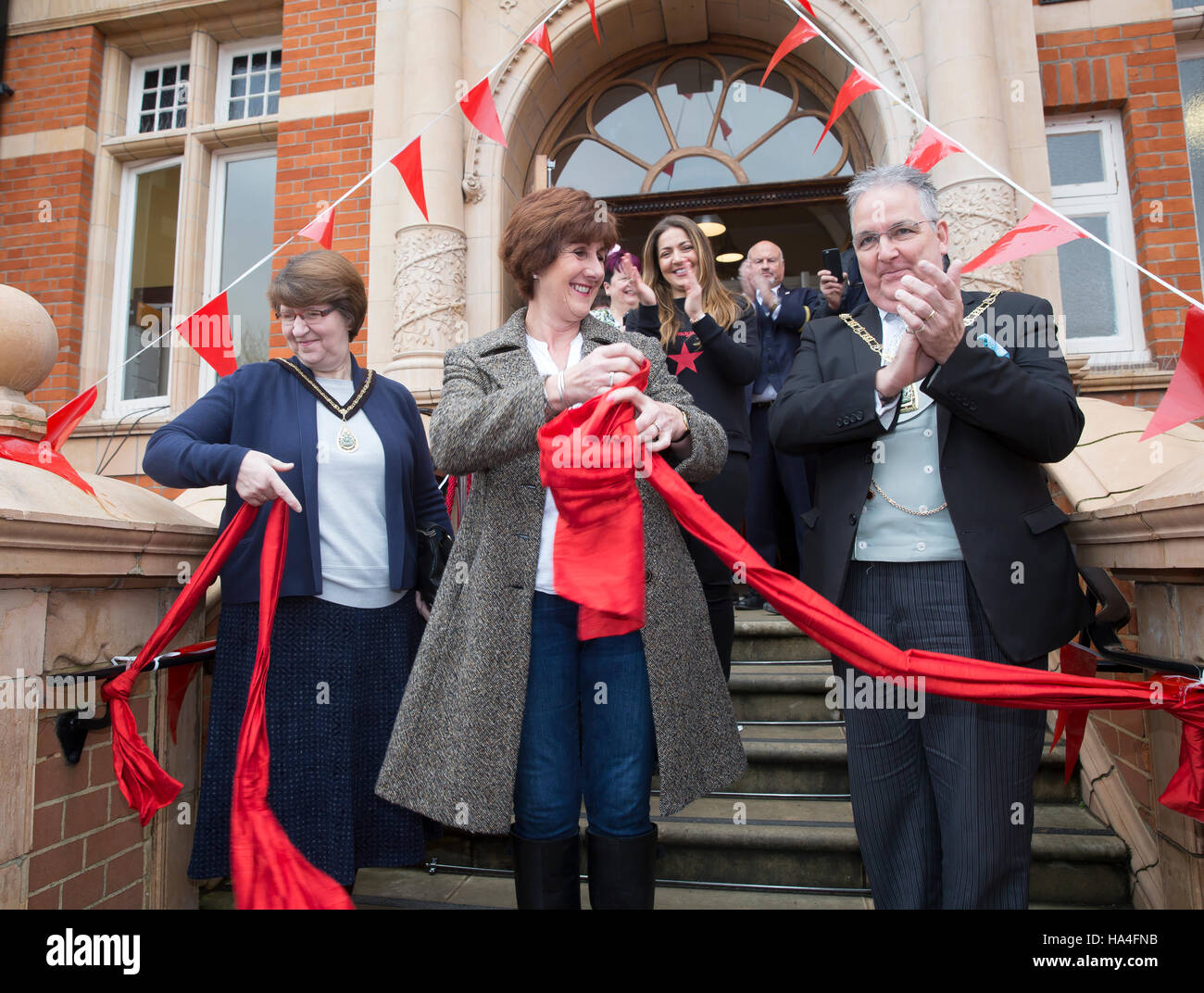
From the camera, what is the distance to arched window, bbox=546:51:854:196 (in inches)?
251

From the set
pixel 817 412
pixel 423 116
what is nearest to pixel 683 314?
pixel 817 412

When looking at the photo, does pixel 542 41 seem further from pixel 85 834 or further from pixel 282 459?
pixel 85 834

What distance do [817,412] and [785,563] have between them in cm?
286

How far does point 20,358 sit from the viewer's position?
2381 millimetres

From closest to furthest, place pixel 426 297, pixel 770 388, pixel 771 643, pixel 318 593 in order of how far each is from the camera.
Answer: pixel 318 593, pixel 771 643, pixel 770 388, pixel 426 297

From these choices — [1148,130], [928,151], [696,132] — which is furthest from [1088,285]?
[696,132]

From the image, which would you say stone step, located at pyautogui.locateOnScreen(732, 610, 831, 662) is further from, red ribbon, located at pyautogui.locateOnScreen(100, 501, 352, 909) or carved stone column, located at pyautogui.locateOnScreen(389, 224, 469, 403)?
carved stone column, located at pyautogui.locateOnScreen(389, 224, 469, 403)

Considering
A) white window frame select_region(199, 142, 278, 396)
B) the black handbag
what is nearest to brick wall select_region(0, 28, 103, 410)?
white window frame select_region(199, 142, 278, 396)

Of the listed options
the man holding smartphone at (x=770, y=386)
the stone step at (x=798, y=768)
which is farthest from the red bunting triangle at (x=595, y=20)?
the stone step at (x=798, y=768)

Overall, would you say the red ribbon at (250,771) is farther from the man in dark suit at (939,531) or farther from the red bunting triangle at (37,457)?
the man in dark suit at (939,531)

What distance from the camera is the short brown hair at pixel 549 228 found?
75.0 inches

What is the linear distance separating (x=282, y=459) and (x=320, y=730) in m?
0.78
